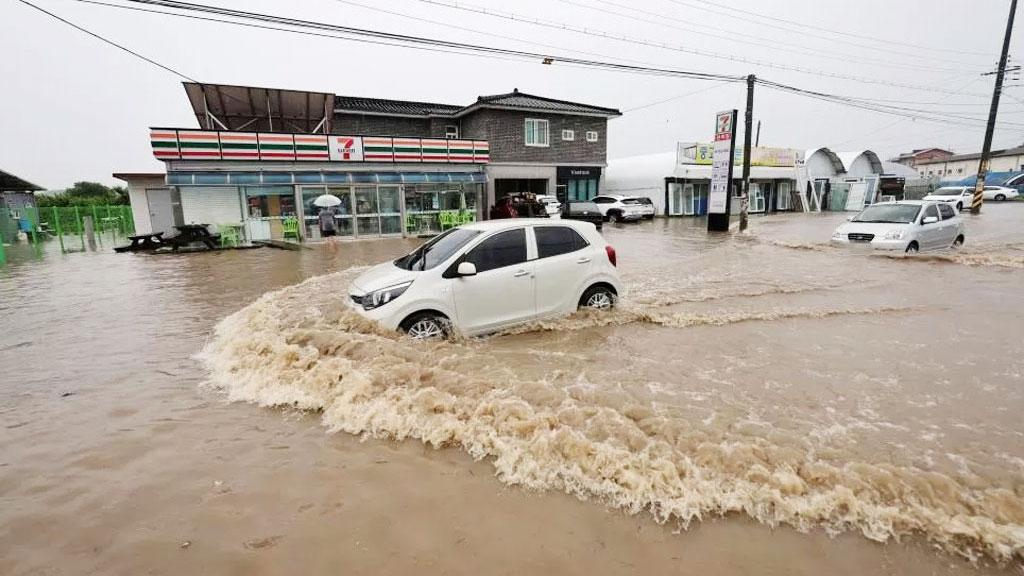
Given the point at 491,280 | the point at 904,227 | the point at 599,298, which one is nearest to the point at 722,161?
the point at 904,227

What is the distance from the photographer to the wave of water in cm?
281

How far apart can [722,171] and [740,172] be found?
12.5m

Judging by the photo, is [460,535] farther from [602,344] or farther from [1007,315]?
[1007,315]

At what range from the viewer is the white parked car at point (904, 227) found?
38.3 feet

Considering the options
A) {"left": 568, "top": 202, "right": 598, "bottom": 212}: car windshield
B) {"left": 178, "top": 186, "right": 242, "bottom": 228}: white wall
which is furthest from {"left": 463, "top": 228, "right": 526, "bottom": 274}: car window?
{"left": 568, "top": 202, "right": 598, "bottom": 212}: car windshield

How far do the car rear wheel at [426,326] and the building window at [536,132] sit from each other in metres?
21.8

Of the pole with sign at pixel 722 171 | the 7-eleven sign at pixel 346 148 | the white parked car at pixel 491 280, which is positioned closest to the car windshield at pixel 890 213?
the pole with sign at pixel 722 171

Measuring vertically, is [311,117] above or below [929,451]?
above

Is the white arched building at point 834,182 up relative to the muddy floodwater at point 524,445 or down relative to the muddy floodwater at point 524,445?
up

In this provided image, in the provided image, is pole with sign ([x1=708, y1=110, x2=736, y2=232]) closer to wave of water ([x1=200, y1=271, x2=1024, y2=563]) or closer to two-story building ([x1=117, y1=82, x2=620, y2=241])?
two-story building ([x1=117, y1=82, x2=620, y2=241])

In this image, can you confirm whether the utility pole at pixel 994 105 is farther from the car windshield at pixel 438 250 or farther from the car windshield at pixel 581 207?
the car windshield at pixel 438 250

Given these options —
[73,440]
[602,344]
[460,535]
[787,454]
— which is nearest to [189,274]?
[73,440]

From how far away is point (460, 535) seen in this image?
9.06 ft

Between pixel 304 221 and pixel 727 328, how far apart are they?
16719 mm
